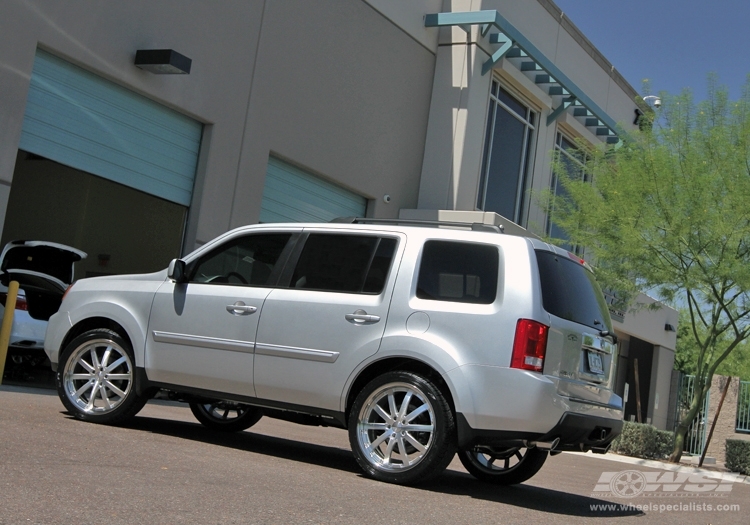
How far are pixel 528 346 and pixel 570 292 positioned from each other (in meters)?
0.76

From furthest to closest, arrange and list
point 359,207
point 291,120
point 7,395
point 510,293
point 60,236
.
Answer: point 60,236, point 359,207, point 291,120, point 7,395, point 510,293

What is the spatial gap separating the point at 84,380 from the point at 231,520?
4.06 metres

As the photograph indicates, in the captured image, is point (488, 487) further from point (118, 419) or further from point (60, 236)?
point (60, 236)

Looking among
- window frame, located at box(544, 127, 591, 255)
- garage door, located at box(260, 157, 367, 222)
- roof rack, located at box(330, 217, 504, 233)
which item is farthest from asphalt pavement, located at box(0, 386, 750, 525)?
window frame, located at box(544, 127, 591, 255)

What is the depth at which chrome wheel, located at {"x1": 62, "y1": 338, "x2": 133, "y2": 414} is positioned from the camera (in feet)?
26.5

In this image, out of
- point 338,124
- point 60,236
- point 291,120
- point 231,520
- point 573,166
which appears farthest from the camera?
point 573,166

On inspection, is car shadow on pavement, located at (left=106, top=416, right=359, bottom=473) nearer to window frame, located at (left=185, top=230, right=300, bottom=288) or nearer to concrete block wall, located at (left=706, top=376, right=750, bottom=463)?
window frame, located at (left=185, top=230, right=300, bottom=288)

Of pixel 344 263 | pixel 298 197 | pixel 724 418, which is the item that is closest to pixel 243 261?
pixel 344 263

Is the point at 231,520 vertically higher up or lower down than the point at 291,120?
lower down

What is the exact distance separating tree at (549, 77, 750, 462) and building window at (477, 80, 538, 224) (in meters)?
2.64

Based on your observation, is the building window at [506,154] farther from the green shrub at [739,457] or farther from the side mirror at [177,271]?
the side mirror at [177,271]

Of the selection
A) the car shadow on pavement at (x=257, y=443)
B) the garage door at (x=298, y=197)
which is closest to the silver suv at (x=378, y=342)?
the car shadow on pavement at (x=257, y=443)

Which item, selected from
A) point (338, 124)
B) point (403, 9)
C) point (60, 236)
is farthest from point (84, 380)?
point (60, 236)

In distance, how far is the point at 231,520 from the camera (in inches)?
182
